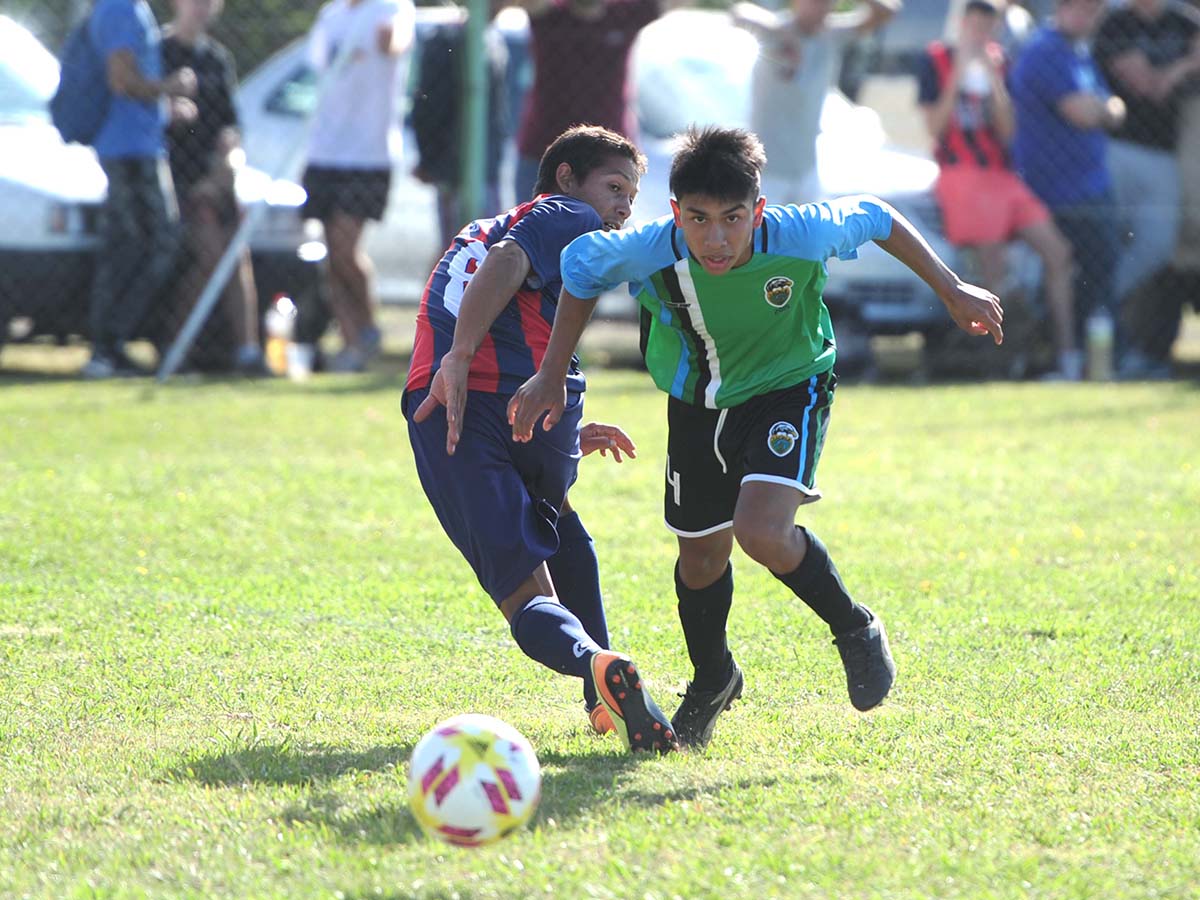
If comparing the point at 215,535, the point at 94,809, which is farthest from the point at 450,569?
the point at 94,809

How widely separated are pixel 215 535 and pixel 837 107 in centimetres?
721

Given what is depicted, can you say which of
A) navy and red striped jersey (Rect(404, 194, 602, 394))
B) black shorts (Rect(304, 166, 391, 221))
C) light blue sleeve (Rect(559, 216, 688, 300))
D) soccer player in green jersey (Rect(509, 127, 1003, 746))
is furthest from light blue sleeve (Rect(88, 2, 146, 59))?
light blue sleeve (Rect(559, 216, 688, 300))

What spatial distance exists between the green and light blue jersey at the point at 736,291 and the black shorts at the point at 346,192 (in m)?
7.00

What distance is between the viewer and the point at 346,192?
1116 cm

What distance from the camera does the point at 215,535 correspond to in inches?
267

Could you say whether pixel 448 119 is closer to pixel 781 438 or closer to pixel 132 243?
pixel 132 243

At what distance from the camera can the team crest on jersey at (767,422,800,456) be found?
4246 millimetres

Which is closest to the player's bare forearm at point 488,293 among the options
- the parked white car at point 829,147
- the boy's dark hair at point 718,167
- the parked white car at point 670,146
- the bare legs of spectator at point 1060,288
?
the boy's dark hair at point 718,167

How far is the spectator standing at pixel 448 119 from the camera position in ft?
38.5

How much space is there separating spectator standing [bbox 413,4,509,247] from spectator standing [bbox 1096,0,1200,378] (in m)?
4.18

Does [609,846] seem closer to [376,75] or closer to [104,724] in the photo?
[104,724]

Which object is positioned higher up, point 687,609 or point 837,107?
point 837,107

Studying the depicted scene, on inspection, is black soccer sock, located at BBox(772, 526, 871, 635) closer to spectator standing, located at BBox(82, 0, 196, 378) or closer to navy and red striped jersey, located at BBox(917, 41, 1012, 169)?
spectator standing, located at BBox(82, 0, 196, 378)

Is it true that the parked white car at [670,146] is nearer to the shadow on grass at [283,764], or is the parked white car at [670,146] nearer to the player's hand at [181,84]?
the player's hand at [181,84]
